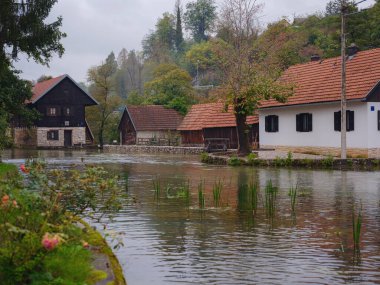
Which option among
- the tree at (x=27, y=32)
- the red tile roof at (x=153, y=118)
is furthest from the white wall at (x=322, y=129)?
the red tile roof at (x=153, y=118)

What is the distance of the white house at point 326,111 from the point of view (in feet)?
107

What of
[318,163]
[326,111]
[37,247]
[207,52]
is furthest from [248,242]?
[207,52]

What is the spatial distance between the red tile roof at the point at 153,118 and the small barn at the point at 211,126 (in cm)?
814

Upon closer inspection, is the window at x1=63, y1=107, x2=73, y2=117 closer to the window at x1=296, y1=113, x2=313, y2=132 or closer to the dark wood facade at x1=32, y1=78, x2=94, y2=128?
the dark wood facade at x1=32, y1=78, x2=94, y2=128

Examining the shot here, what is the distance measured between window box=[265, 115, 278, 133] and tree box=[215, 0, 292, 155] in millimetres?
4581

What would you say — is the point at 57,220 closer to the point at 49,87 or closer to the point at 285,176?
the point at 285,176

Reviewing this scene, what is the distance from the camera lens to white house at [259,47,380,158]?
107 feet

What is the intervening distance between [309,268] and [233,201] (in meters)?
7.36

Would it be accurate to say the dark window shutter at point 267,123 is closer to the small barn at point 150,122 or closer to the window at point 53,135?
the small barn at point 150,122

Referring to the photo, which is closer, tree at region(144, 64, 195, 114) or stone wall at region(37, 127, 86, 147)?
tree at region(144, 64, 195, 114)

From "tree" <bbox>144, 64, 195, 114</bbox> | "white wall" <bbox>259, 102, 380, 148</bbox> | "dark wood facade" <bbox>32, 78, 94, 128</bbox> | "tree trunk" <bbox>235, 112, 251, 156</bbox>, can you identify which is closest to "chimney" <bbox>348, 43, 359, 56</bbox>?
"white wall" <bbox>259, 102, 380, 148</bbox>

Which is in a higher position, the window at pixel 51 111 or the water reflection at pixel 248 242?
the window at pixel 51 111

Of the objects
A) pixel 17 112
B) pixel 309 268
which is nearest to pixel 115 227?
pixel 309 268

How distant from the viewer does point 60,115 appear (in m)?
74.1
